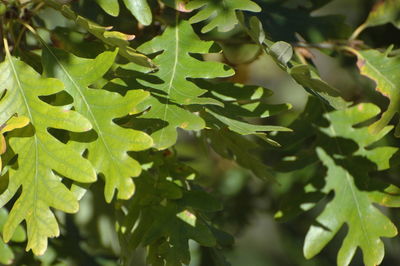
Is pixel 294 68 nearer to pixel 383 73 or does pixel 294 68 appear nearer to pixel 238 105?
pixel 238 105

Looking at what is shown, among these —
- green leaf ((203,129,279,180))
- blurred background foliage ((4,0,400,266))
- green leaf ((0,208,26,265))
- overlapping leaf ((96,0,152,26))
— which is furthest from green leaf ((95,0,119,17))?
green leaf ((0,208,26,265))

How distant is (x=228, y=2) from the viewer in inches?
59.0

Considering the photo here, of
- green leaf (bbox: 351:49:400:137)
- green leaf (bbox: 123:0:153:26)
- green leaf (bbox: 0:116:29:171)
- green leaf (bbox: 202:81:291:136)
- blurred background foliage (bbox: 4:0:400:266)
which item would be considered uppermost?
green leaf (bbox: 123:0:153:26)

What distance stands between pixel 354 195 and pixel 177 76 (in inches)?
20.3

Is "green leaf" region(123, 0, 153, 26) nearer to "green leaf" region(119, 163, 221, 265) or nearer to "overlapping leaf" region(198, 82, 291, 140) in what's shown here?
"overlapping leaf" region(198, 82, 291, 140)

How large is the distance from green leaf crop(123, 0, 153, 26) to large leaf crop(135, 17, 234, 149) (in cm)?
6

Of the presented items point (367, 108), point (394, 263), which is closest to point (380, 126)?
point (367, 108)

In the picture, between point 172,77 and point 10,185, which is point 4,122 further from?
point 172,77

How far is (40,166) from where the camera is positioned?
139 centimetres

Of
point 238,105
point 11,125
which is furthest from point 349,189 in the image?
point 11,125

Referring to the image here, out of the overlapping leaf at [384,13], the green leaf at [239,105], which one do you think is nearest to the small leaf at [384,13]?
the overlapping leaf at [384,13]

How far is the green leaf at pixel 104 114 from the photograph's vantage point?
135cm

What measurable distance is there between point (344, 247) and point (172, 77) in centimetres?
54

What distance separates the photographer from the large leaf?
139 centimetres
